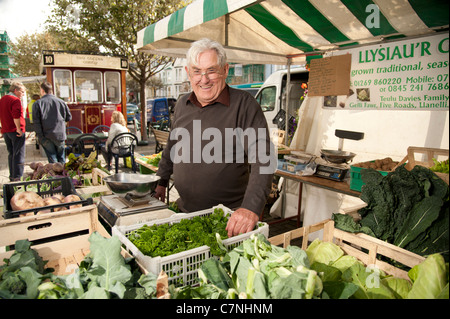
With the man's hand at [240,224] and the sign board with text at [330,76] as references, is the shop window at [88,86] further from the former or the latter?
the man's hand at [240,224]

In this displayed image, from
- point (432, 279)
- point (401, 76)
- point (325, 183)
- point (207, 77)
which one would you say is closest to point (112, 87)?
point (325, 183)

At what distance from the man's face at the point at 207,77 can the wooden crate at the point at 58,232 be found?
1083 millimetres

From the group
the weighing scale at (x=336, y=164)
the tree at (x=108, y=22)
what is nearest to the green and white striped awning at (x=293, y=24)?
the weighing scale at (x=336, y=164)

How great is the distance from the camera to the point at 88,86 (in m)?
10.5

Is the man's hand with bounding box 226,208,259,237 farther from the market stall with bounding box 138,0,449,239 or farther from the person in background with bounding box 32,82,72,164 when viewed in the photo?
the person in background with bounding box 32,82,72,164

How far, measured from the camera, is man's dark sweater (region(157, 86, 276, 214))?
88.6 inches

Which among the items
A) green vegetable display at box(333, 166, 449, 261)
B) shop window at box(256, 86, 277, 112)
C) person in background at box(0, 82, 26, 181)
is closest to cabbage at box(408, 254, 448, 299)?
green vegetable display at box(333, 166, 449, 261)

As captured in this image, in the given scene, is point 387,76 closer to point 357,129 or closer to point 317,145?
point 357,129

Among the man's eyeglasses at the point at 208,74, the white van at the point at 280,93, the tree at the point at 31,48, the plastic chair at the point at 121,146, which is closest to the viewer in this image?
the man's eyeglasses at the point at 208,74

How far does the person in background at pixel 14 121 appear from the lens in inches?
253

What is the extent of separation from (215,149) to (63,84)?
380 inches

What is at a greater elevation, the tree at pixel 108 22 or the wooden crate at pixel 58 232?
the tree at pixel 108 22

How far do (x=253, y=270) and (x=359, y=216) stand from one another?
144 cm

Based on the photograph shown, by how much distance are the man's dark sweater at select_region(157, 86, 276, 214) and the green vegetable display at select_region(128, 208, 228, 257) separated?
64 centimetres
